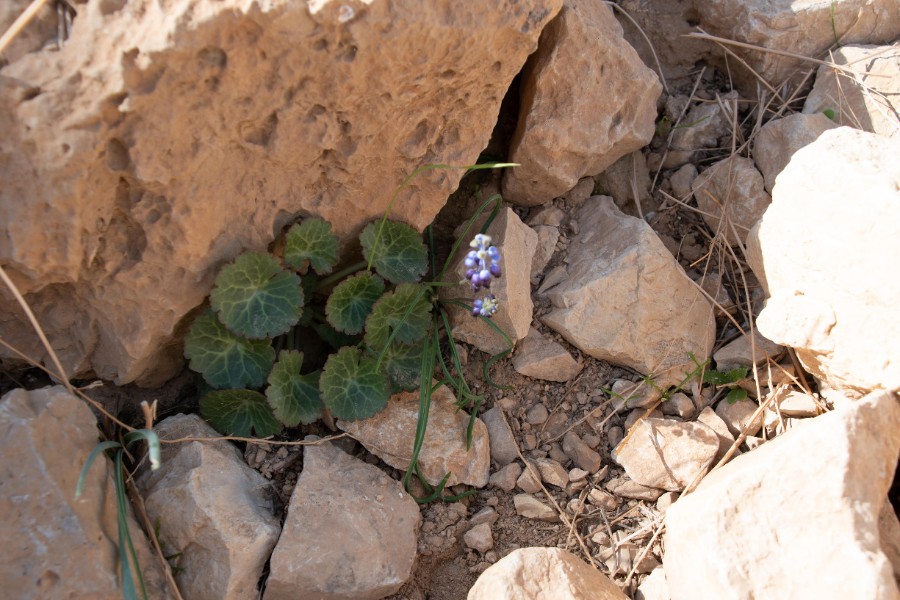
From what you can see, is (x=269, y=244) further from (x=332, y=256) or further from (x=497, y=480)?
(x=497, y=480)

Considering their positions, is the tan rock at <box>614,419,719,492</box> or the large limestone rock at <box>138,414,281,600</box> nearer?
the large limestone rock at <box>138,414,281,600</box>

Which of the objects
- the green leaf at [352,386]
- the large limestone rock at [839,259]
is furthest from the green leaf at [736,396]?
the green leaf at [352,386]

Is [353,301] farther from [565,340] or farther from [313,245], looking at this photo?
[565,340]

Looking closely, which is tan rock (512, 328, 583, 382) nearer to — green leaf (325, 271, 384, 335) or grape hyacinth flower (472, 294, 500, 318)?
grape hyacinth flower (472, 294, 500, 318)

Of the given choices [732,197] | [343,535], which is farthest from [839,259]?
[343,535]

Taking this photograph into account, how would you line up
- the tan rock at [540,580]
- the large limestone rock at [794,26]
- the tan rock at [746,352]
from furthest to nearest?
1. the large limestone rock at [794,26]
2. the tan rock at [746,352]
3. the tan rock at [540,580]

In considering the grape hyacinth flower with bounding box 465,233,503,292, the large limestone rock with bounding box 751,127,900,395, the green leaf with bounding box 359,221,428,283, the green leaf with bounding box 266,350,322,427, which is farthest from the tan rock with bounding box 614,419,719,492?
the green leaf with bounding box 266,350,322,427

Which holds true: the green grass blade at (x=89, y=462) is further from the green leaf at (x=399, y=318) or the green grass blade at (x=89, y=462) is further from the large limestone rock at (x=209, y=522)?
the green leaf at (x=399, y=318)
